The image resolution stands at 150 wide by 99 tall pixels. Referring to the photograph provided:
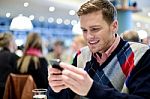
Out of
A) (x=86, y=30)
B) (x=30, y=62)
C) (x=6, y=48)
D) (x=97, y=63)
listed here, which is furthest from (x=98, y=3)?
(x=6, y=48)

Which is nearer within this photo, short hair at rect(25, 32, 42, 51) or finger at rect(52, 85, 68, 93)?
finger at rect(52, 85, 68, 93)

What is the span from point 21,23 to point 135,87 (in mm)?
4118

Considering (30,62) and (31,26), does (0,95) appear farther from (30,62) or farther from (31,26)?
(31,26)

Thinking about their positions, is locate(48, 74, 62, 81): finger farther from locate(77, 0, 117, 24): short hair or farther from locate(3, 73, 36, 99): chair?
locate(3, 73, 36, 99): chair

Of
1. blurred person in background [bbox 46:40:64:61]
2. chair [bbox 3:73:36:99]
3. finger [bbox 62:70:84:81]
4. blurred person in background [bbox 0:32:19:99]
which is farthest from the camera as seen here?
blurred person in background [bbox 46:40:64:61]

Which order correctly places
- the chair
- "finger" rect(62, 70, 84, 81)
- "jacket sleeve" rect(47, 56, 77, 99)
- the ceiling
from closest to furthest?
"finger" rect(62, 70, 84, 81)
"jacket sleeve" rect(47, 56, 77, 99)
the chair
the ceiling

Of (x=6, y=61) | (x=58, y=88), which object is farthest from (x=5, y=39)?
(x=58, y=88)

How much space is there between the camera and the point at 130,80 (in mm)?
1580

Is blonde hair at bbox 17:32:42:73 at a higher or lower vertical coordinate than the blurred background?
lower

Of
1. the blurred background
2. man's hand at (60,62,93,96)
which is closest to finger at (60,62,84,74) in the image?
man's hand at (60,62,93,96)

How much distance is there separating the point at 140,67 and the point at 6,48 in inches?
127

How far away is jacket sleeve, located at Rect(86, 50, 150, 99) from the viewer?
147 cm

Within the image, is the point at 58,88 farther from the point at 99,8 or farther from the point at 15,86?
the point at 15,86

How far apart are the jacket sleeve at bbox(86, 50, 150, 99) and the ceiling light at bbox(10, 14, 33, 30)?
3975 millimetres
